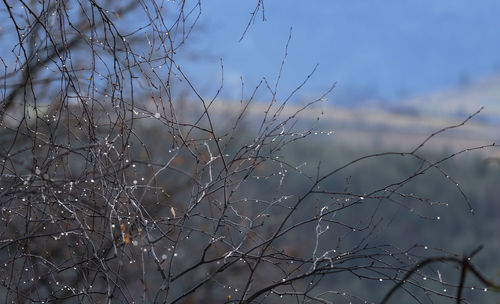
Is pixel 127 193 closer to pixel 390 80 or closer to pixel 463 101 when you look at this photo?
pixel 463 101

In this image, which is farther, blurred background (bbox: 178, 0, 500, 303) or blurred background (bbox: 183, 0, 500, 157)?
blurred background (bbox: 183, 0, 500, 157)

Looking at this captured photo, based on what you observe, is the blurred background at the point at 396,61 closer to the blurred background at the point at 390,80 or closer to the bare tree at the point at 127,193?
the blurred background at the point at 390,80

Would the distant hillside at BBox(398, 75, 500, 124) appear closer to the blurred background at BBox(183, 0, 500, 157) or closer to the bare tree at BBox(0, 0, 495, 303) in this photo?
the blurred background at BBox(183, 0, 500, 157)

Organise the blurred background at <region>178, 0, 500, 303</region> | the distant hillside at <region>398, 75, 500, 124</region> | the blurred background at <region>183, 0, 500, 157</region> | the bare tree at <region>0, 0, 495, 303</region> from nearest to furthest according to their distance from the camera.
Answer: the bare tree at <region>0, 0, 495, 303</region> < the blurred background at <region>178, 0, 500, 303</region> < the blurred background at <region>183, 0, 500, 157</region> < the distant hillside at <region>398, 75, 500, 124</region>

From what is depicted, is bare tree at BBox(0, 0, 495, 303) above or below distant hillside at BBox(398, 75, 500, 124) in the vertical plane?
below

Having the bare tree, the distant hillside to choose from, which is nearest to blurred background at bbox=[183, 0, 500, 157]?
the distant hillside

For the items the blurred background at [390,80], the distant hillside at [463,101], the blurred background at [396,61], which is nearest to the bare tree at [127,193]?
the blurred background at [390,80]

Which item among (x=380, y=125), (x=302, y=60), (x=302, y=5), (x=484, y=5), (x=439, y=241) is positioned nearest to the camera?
(x=439, y=241)

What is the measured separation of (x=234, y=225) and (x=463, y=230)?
136 ft

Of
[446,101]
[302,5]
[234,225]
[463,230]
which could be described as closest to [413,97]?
[446,101]

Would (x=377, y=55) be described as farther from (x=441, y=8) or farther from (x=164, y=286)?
(x=164, y=286)

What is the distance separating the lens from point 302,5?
110812 mm

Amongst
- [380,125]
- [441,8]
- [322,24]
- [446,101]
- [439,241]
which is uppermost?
[441,8]

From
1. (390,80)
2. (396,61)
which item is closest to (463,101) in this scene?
(390,80)
